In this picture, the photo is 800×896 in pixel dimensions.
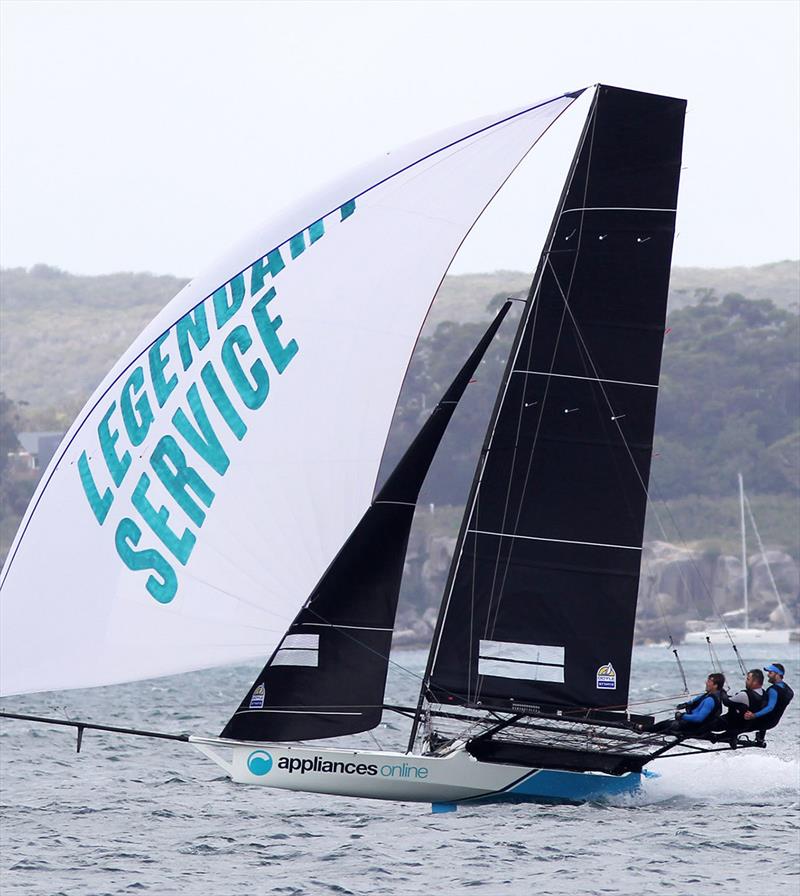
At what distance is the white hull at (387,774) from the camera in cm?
1295

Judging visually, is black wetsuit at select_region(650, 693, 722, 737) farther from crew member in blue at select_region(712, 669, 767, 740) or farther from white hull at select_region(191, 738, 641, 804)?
white hull at select_region(191, 738, 641, 804)

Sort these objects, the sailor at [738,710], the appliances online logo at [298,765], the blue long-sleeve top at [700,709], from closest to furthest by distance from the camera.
A: the appliances online logo at [298,765], the blue long-sleeve top at [700,709], the sailor at [738,710]

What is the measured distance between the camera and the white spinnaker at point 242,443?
1191 centimetres

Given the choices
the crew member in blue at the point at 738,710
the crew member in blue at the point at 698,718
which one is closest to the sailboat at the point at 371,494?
the crew member in blue at the point at 698,718

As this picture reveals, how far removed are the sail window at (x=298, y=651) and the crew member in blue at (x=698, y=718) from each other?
112 inches

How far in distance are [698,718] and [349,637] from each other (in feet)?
9.53

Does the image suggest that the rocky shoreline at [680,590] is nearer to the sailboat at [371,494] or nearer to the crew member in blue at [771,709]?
the crew member in blue at [771,709]

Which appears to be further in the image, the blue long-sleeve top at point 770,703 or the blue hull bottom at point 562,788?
the blue long-sleeve top at point 770,703

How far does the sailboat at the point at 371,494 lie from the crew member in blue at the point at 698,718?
0.73 ft

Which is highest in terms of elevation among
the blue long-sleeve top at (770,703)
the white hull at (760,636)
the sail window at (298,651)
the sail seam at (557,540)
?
the sail seam at (557,540)

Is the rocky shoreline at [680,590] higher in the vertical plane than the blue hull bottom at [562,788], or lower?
higher

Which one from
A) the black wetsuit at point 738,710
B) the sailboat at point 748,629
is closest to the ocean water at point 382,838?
the black wetsuit at point 738,710

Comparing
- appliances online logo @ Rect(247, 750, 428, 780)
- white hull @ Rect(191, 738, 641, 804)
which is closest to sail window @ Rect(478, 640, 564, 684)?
white hull @ Rect(191, 738, 641, 804)

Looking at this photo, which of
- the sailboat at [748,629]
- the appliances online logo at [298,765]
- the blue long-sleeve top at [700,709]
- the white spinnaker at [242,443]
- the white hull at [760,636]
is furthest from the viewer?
the sailboat at [748,629]
